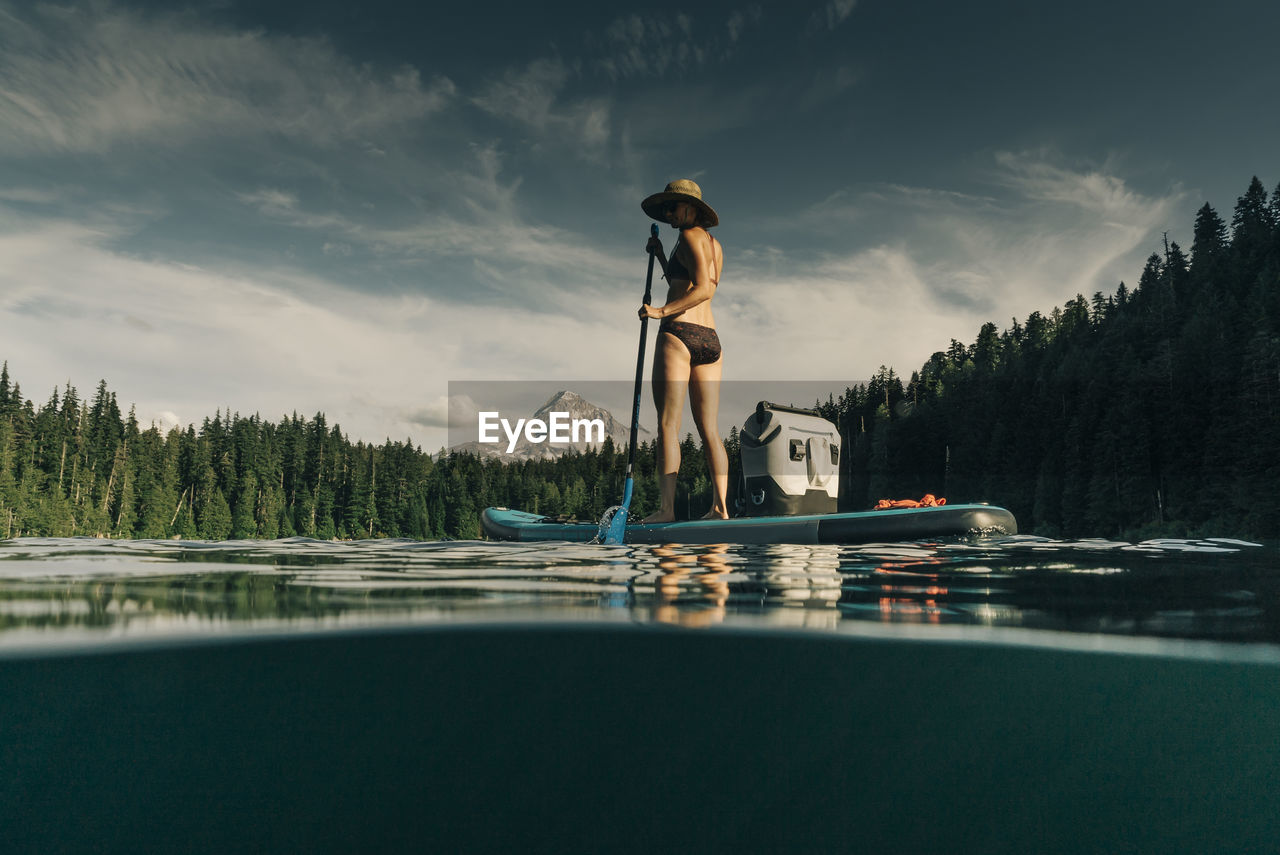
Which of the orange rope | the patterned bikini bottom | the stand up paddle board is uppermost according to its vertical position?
the patterned bikini bottom

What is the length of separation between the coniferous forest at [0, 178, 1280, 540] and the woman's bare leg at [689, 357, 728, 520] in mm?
21272

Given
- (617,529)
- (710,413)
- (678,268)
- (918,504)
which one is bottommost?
(617,529)

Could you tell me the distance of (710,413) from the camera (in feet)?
32.7

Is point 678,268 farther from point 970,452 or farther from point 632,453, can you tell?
point 970,452

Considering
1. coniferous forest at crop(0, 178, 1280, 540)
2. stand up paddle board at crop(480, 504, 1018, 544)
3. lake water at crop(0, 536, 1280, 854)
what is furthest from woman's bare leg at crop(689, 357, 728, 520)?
coniferous forest at crop(0, 178, 1280, 540)

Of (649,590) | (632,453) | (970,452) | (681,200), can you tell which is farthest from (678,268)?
(970,452)

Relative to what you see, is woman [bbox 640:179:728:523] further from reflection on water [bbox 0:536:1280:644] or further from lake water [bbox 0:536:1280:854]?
lake water [bbox 0:536:1280:854]

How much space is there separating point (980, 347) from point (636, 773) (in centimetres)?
13869

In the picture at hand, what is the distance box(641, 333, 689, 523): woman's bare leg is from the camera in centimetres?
969

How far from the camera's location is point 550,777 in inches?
129

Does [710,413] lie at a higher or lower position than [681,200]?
lower

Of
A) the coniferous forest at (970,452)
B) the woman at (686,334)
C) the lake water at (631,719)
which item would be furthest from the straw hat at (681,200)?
the coniferous forest at (970,452)

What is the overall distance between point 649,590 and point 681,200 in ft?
21.8

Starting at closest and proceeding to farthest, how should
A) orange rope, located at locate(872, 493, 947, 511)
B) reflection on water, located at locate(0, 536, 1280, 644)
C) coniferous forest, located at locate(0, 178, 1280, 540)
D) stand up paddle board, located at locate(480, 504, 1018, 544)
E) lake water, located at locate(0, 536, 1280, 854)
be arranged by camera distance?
lake water, located at locate(0, 536, 1280, 854) → reflection on water, located at locate(0, 536, 1280, 644) → stand up paddle board, located at locate(480, 504, 1018, 544) → orange rope, located at locate(872, 493, 947, 511) → coniferous forest, located at locate(0, 178, 1280, 540)
